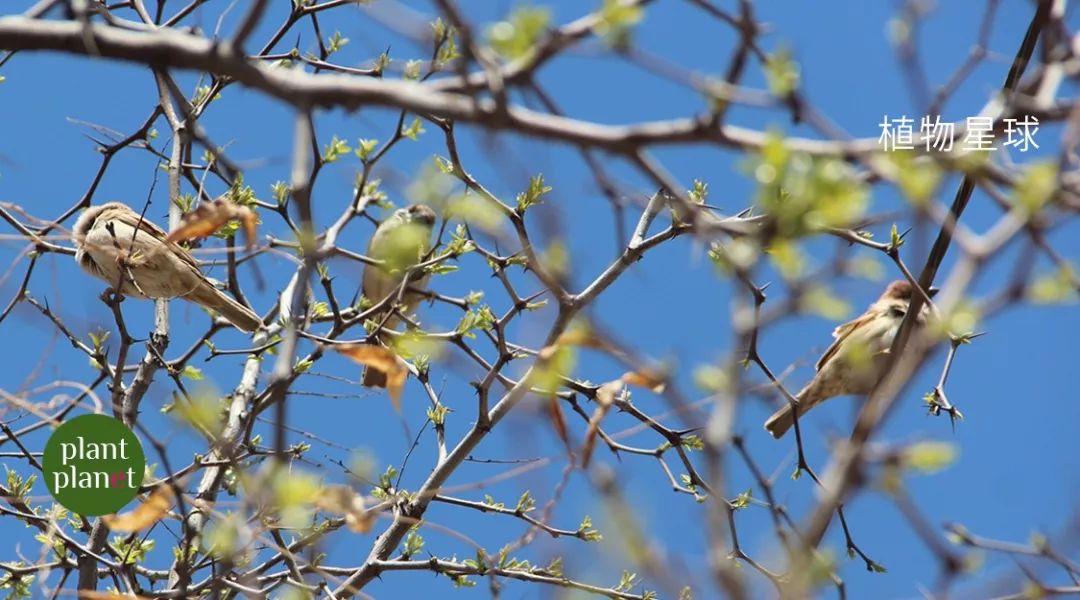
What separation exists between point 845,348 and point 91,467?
3.67 m

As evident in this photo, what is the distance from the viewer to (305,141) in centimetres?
230

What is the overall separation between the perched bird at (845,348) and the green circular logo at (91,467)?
10.6 ft

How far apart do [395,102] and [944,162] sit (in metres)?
1.10

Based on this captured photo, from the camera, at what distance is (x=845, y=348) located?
20.0 ft

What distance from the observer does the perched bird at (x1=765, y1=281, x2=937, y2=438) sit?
6641 millimetres

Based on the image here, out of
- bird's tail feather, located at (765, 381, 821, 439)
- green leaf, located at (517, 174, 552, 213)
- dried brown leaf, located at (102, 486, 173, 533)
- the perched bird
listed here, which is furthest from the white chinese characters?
bird's tail feather, located at (765, 381, 821, 439)

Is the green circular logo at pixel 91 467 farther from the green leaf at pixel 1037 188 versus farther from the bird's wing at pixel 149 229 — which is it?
the green leaf at pixel 1037 188

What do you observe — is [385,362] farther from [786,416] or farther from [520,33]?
[786,416]

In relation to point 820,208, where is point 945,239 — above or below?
above

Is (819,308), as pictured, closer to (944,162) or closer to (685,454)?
A: (944,162)

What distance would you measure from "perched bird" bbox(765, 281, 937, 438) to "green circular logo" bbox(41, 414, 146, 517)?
127 inches

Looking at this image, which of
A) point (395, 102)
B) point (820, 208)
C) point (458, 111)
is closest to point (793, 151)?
point (820, 208)

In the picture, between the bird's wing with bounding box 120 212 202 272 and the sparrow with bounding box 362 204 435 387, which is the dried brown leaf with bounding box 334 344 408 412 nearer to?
the sparrow with bounding box 362 204 435 387

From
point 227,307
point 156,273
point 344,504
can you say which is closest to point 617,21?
point 344,504
